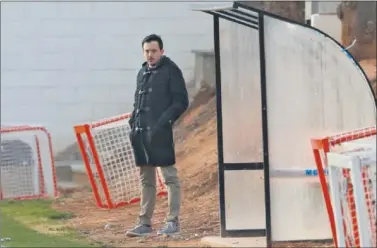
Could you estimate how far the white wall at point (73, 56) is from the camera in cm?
1221

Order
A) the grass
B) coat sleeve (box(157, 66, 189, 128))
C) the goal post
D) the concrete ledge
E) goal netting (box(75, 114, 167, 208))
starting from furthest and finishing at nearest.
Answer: goal netting (box(75, 114, 167, 208)) < the grass < coat sleeve (box(157, 66, 189, 128)) < the concrete ledge < the goal post

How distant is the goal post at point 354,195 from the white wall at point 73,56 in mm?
7345

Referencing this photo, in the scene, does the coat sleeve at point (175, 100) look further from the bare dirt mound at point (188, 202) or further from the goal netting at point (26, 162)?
the goal netting at point (26, 162)

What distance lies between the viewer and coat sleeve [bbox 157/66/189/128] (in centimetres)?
686

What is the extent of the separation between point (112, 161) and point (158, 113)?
Answer: 2.87 m

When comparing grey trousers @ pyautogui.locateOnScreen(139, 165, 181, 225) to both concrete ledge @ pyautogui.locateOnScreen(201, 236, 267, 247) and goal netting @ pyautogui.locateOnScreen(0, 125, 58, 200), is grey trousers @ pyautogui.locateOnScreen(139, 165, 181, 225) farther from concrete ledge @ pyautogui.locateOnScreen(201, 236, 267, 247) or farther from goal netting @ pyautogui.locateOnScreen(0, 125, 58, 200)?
goal netting @ pyautogui.locateOnScreen(0, 125, 58, 200)

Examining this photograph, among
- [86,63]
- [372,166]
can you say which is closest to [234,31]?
[372,166]

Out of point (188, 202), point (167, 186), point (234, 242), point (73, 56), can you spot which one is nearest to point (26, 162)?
point (73, 56)

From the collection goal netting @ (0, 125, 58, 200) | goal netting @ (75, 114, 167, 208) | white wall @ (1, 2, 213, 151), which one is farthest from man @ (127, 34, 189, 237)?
white wall @ (1, 2, 213, 151)

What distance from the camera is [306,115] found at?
6461mm

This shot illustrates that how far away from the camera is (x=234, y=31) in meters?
7.14

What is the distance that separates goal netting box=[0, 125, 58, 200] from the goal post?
6781 mm

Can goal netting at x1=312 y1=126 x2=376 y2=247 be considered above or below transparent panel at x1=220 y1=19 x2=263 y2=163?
below

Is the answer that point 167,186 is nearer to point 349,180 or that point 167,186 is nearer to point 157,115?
point 157,115
